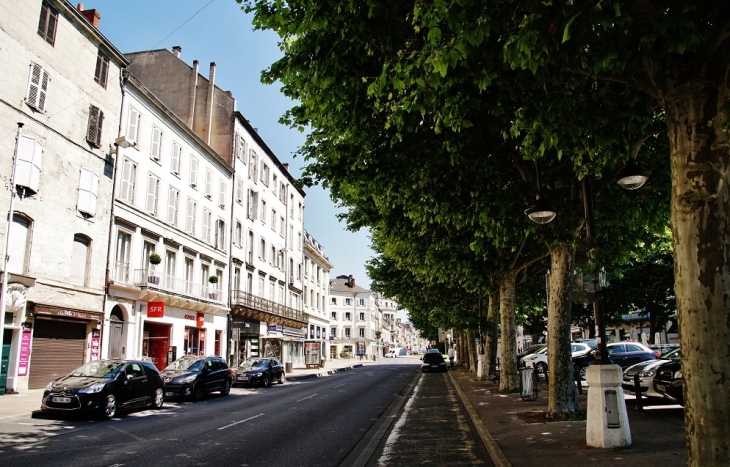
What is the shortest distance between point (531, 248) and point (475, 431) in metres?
8.90

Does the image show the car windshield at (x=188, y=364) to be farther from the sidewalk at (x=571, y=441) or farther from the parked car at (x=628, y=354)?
the parked car at (x=628, y=354)

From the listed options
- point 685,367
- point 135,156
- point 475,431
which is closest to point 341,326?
point 135,156

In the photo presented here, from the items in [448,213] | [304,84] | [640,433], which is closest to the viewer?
[304,84]

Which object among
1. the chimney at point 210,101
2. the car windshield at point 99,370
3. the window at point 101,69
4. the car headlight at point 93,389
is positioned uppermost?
the chimney at point 210,101

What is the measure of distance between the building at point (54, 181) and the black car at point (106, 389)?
16.3 feet

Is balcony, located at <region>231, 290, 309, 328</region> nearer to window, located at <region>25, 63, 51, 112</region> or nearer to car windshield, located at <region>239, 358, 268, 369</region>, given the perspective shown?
car windshield, located at <region>239, 358, 268, 369</region>

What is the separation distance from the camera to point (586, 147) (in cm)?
793

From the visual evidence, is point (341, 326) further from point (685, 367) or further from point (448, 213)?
point (685, 367)

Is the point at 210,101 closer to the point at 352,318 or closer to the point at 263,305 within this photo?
the point at 263,305

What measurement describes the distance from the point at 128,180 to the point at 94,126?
3.38 metres

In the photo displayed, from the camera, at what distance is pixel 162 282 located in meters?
27.9

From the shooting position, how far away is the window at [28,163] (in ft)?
61.7

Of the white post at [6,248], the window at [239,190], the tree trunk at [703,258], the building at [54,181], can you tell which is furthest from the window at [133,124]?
the tree trunk at [703,258]

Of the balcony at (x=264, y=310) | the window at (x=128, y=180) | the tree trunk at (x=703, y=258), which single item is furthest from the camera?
the balcony at (x=264, y=310)
